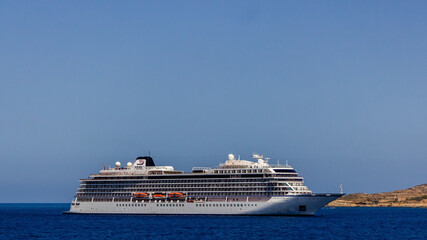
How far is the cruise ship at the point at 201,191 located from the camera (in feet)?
331

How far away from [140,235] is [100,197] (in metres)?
44.8

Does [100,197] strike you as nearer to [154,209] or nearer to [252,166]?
[154,209]

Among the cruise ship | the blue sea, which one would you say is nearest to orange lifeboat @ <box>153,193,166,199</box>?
the cruise ship

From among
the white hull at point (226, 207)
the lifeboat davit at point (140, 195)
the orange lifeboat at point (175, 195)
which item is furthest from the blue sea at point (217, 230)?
the lifeboat davit at point (140, 195)

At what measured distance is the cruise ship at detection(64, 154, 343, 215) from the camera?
101m

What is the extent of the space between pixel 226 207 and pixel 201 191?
6626mm

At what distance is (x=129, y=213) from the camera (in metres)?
115

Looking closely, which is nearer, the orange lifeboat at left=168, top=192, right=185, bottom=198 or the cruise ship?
the cruise ship

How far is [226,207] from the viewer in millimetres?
104688

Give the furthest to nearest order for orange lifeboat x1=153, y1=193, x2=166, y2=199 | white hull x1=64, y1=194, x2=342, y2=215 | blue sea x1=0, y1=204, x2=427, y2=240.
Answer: orange lifeboat x1=153, y1=193, x2=166, y2=199 → white hull x1=64, y1=194, x2=342, y2=215 → blue sea x1=0, y1=204, x2=427, y2=240

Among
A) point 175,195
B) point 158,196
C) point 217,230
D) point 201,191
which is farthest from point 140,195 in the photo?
point 217,230

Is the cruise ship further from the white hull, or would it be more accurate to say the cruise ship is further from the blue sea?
the blue sea

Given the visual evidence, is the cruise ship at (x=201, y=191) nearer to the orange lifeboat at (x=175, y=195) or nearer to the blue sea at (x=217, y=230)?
the orange lifeboat at (x=175, y=195)

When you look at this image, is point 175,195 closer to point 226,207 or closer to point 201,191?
point 201,191
